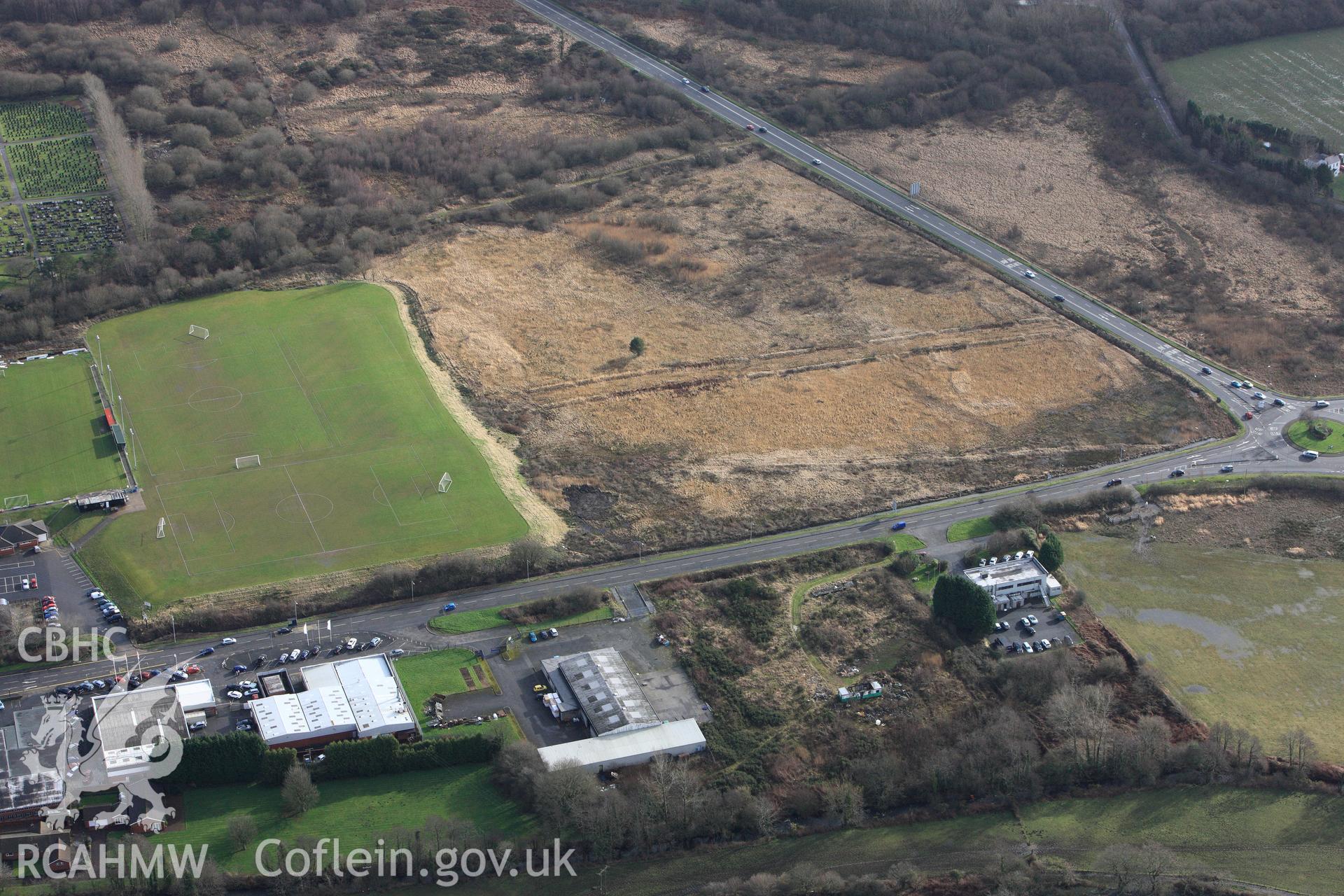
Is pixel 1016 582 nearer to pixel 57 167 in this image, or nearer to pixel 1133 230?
pixel 1133 230

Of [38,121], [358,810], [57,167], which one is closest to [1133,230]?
[358,810]

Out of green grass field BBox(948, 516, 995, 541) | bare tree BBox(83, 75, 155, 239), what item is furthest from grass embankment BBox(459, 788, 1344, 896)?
bare tree BBox(83, 75, 155, 239)

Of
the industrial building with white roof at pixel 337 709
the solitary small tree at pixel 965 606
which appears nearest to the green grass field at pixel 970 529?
the solitary small tree at pixel 965 606

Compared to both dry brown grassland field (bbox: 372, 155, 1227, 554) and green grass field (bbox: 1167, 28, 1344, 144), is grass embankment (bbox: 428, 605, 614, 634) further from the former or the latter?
green grass field (bbox: 1167, 28, 1344, 144)

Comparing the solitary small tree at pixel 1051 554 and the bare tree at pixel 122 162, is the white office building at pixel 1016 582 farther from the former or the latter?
the bare tree at pixel 122 162

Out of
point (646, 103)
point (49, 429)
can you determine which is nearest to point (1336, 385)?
point (646, 103)
